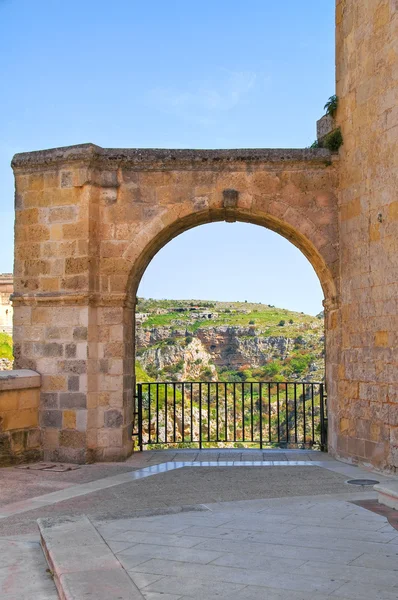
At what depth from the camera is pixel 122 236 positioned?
8.32 m

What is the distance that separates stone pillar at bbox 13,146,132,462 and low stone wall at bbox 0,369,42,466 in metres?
0.11

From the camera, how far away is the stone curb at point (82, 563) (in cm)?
314

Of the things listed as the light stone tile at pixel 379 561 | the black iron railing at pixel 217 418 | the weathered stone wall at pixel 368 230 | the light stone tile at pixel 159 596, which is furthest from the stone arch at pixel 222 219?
the light stone tile at pixel 159 596

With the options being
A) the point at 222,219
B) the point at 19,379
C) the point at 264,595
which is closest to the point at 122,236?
the point at 222,219

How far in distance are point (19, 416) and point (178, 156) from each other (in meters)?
3.80

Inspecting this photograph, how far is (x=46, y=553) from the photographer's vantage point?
394cm

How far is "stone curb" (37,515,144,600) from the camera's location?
3.14 metres

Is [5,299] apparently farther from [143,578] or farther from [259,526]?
[143,578]

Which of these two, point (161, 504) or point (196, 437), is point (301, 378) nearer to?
point (196, 437)

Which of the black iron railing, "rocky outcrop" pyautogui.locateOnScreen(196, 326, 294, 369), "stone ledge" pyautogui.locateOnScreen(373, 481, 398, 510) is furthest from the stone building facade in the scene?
"rocky outcrop" pyautogui.locateOnScreen(196, 326, 294, 369)

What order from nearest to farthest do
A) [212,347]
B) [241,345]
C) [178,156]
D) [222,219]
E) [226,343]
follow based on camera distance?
[178,156] → [222,219] → [241,345] → [212,347] → [226,343]

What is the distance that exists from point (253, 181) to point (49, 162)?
264cm

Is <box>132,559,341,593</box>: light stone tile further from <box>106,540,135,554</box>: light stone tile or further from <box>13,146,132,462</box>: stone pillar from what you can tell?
<box>13,146,132,462</box>: stone pillar

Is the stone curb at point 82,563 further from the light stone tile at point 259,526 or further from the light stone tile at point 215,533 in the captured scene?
the light stone tile at point 259,526
